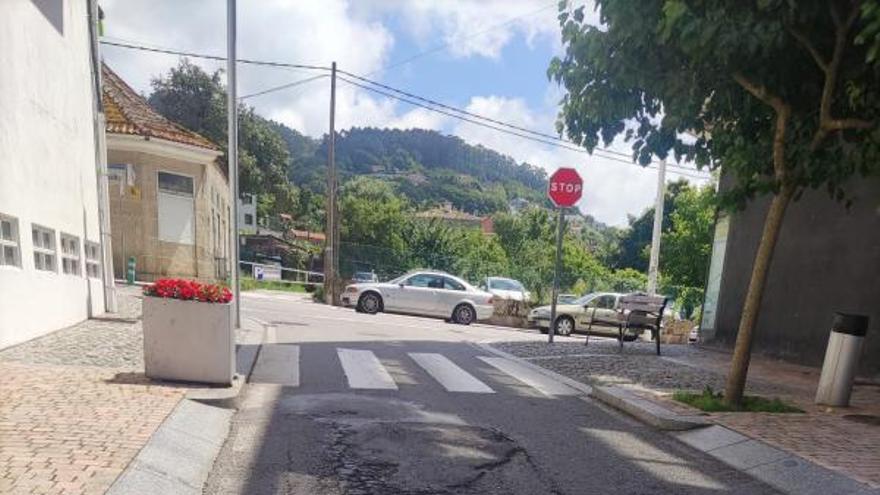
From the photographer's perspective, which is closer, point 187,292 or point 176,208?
point 187,292

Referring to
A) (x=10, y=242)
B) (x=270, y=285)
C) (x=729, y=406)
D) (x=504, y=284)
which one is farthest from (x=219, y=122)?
(x=729, y=406)

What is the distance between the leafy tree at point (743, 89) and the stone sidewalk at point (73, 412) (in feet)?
17.7

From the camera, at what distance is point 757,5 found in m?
5.97

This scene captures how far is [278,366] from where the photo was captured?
881 centimetres

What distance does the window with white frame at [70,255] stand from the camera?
35.4 feet

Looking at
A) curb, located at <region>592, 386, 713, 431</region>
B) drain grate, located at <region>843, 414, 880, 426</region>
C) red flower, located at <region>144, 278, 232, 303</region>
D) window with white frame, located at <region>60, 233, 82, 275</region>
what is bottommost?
curb, located at <region>592, 386, 713, 431</region>

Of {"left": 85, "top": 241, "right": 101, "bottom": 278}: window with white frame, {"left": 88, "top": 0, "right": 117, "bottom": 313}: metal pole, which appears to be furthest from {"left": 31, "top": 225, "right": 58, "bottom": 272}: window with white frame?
{"left": 88, "top": 0, "right": 117, "bottom": 313}: metal pole

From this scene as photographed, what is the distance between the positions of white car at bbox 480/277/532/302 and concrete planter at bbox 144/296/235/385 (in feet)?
60.9

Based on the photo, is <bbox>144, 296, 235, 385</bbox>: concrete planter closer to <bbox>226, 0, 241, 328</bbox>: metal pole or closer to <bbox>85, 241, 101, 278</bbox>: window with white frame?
<bbox>226, 0, 241, 328</bbox>: metal pole

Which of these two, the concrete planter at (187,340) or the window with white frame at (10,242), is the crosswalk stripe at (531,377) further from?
the window with white frame at (10,242)

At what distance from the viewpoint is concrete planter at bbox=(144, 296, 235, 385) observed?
261 inches

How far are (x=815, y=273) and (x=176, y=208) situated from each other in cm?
2073

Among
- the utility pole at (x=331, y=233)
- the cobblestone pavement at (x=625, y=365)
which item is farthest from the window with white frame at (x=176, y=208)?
the cobblestone pavement at (x=625, y=365)

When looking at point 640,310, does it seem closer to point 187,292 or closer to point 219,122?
point 187,292
